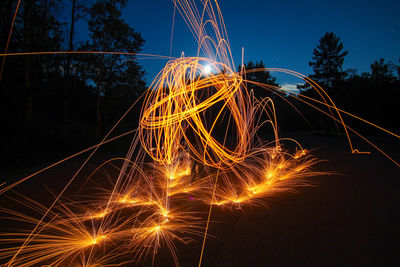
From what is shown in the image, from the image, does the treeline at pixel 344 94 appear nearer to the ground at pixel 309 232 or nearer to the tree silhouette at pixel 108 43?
the ground at pixel 309 232

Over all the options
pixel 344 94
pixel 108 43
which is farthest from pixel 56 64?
pixel 344 94

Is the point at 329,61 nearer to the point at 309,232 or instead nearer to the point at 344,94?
the point at 344,94

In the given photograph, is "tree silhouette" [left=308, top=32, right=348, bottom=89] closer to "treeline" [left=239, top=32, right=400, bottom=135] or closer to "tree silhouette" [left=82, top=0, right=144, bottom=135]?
"treeline" [left=239, top=32, right=400, bottom=135]

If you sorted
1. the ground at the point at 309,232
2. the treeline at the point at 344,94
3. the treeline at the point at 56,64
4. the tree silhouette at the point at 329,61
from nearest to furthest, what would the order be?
the ground at the point at 309,232 → the treeline at the point at 56,64 → the treeline at the point at 344,94 → the tree silhouette at the point at 329,61

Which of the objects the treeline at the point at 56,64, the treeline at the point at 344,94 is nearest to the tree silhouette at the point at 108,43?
the treeline at the point at 56,64

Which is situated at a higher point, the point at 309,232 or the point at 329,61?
the point at 329,61

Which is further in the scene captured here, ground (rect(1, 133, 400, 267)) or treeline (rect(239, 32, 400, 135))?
treeline (rect(239, 32, 400, 135))

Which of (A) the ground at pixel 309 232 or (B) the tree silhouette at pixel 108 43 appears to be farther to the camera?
(B) the tree silhouette at pixel 108 43

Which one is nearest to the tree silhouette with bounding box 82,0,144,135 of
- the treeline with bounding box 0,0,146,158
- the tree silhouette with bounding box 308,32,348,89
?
the treeline with bounding box 0,0,146,158

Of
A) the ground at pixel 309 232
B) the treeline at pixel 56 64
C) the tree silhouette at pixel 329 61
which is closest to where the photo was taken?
the ground at pixel 309 232

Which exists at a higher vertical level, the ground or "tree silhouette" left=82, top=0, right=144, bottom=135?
"tree silhouette" left=82, top=0, right=144, bottom=135

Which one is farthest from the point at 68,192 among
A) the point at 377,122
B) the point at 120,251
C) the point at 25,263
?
the point at 377,122

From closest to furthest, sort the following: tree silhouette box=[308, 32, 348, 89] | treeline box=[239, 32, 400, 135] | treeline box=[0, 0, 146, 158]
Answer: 1. treeline box=[0, 0, 146, 158]
2. treeline box=[239, 32, 400, 135]
3. tree silhouette box=[308, 32, 348, 89]

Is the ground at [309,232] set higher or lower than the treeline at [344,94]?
lower
